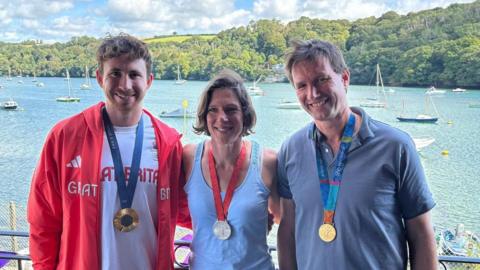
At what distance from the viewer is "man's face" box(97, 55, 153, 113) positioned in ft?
5.06

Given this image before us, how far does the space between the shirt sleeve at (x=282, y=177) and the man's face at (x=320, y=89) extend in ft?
0.66

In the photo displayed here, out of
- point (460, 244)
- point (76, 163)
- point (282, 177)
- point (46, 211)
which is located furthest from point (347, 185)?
point (460, 244)

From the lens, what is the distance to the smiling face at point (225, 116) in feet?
5.20

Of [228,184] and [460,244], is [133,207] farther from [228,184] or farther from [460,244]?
[460,244]

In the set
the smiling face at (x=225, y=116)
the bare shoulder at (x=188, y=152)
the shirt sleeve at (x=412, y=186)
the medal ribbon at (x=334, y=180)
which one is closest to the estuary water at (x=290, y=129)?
the bare shoulder at (x=188, y=152)

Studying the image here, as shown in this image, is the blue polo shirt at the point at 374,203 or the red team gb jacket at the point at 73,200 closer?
the blue polo shirt at the point at 374,203

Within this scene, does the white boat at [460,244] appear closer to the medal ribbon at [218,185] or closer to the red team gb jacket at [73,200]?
the medal ribbon at [218,185]

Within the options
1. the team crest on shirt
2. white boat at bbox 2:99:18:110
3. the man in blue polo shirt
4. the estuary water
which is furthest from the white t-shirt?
white boat at bbox 2:99:18:110

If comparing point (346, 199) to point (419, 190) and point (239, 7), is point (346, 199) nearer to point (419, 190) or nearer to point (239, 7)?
point (419, 190)

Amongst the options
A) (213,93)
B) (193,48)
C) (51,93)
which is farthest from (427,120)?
(51,93)

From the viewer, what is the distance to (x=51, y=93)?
4806 cm

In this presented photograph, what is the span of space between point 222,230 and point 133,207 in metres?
0.31

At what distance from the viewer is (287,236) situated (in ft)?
5.19

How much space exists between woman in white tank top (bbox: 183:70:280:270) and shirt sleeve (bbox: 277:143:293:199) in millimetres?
27
